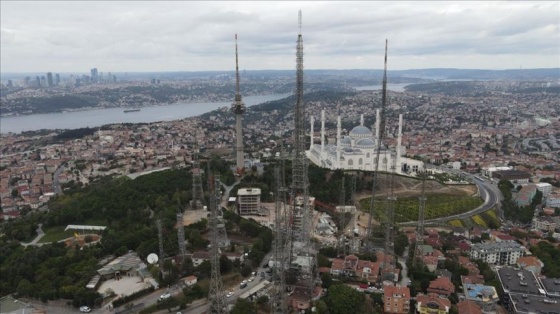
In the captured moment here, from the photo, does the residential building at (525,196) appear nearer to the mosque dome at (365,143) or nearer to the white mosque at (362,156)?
the white mosque at (362,156)

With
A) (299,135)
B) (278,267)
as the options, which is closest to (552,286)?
(278,267)

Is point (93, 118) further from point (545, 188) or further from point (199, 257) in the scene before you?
point (545, 188)

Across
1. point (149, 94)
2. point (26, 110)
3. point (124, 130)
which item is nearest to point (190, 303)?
point (124, 130)

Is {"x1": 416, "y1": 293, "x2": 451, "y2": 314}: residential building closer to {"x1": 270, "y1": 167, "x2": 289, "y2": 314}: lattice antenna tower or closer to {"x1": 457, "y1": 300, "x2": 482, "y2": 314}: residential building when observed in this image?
{"x1": 457, "y1": 300, "x2": 482, "y2": 314}: residential building

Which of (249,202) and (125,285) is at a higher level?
(249,202)

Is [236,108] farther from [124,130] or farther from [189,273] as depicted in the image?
[124,130]

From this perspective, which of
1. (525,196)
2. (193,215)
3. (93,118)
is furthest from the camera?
(93,118)
